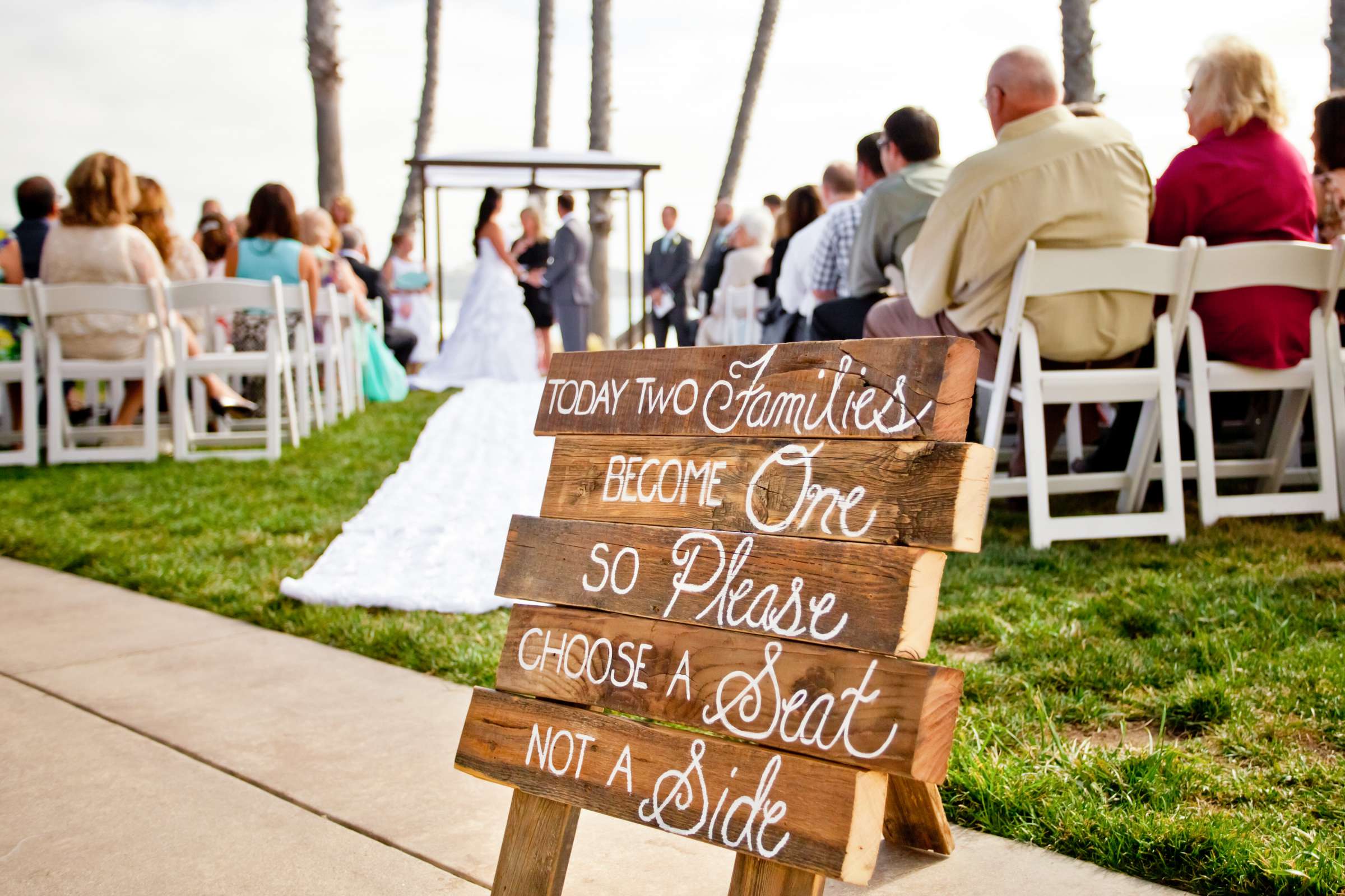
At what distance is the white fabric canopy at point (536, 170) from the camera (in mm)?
14180

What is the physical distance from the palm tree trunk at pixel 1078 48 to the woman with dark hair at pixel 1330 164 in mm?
4444

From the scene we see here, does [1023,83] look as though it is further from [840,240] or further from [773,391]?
[773,391]

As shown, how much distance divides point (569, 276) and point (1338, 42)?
8069 millimetres

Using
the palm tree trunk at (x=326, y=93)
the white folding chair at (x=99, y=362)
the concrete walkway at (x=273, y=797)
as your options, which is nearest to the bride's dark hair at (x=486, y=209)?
the palm tree trunk at (x=326, y=93)

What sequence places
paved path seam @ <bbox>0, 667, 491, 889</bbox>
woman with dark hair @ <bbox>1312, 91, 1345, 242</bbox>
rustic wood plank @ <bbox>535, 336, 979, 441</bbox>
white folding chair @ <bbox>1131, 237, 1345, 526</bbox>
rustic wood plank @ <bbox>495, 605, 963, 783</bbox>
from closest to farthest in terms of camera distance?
rustic wood plank @ <bbox>495, 605, 963, 783</bbox>, rustic wood plank @ <bbox>535, 336, 979, 441</bbox>, paved path seam @ <bbox>0, 667, 491, 889</bbox>, white folding chair @ <bbox>1131, 237, 1345, 526</bbox>, woman with dark hair @ <bbox>1312, 91, 1345, 242</bbox>

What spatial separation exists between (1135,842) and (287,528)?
4.08 metres

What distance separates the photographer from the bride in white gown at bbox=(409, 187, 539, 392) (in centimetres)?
1304

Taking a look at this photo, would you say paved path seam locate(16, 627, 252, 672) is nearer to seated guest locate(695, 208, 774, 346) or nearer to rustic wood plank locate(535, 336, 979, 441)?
rustic wood plank locate(535, 336, 979, 441)

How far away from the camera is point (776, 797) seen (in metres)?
1.68

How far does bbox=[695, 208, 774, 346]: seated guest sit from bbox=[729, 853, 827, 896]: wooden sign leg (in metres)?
8.81

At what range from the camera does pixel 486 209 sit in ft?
42.4

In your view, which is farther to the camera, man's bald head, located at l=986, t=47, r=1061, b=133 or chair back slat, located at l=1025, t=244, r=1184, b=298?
man's bald head, located at l=986, t=47, r=1061, b=133

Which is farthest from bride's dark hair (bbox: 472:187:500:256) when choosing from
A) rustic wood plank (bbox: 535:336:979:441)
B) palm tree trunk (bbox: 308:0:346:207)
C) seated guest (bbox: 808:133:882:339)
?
rustic wood plank (bbox: 535:336:979:441)

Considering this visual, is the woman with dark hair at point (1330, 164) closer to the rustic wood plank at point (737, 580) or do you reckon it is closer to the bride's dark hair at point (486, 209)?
the rustic wood plank at point (737, 580)
